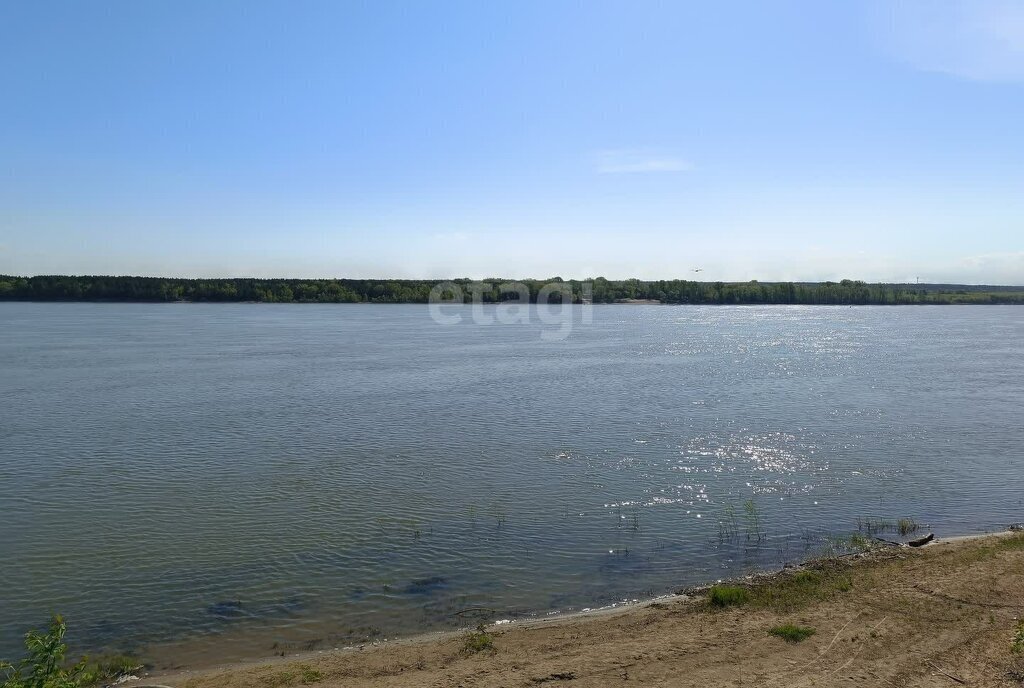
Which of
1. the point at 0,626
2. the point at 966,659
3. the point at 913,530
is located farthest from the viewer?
the point at 913,530

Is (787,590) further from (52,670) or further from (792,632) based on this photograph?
(52,670)

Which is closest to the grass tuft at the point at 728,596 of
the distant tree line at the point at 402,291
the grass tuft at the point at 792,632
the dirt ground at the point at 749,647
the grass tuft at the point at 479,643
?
the dirt ground at the point at 749,647

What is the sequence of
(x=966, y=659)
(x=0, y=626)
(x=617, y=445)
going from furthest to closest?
(x=617, y=445)
(x=0, y=626)
(x=966, y=659)

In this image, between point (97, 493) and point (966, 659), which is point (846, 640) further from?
point (97, 493)

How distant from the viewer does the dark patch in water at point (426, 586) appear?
38.6 ft

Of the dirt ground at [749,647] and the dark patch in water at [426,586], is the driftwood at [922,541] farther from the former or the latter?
the dark patch in water at [426,586]

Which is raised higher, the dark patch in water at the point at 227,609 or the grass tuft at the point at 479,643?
the grass tuft at the point at 479,643

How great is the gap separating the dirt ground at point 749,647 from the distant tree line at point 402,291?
140m

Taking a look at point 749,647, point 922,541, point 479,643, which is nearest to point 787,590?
point 749,647

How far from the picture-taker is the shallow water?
11625 millimetres

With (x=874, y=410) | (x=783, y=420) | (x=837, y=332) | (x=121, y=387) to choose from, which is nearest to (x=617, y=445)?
(x=783, y=420)

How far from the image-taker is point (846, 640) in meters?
9.04

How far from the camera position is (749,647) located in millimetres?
8961

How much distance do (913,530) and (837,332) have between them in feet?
230
